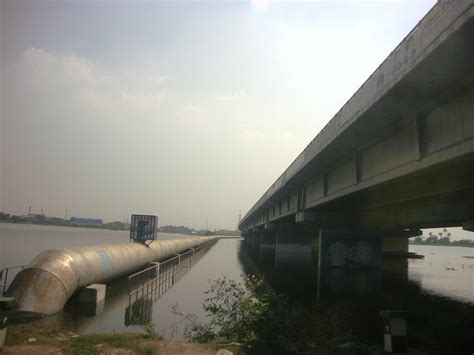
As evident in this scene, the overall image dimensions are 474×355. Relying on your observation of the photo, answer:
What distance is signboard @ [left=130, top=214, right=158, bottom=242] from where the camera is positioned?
3459 centimetres

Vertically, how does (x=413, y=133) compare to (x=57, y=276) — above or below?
above

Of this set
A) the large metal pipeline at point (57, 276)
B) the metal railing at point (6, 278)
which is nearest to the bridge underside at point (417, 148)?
the large metal pipeline at point (57, 276)

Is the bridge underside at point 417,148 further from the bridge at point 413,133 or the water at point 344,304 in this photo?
the water at point 344,304

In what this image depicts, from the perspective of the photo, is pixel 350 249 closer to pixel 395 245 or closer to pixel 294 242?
pixel 294 242

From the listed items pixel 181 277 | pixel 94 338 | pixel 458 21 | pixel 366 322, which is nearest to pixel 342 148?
pixel 366 322

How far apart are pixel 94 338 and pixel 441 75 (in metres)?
10.3

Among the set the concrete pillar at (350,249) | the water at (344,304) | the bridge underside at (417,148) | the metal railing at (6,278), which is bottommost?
the water at (344,304)

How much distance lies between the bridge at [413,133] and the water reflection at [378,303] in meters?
5.21

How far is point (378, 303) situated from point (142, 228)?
19.8 metres

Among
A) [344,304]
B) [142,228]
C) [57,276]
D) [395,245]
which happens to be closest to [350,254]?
[344,304]

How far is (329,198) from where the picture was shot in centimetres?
2444

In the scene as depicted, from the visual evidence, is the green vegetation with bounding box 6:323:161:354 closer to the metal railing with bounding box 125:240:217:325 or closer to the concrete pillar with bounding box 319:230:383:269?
the metal railing with bounding box 125:240:217:325

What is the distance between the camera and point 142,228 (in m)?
34.7

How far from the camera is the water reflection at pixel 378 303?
14.3 m
